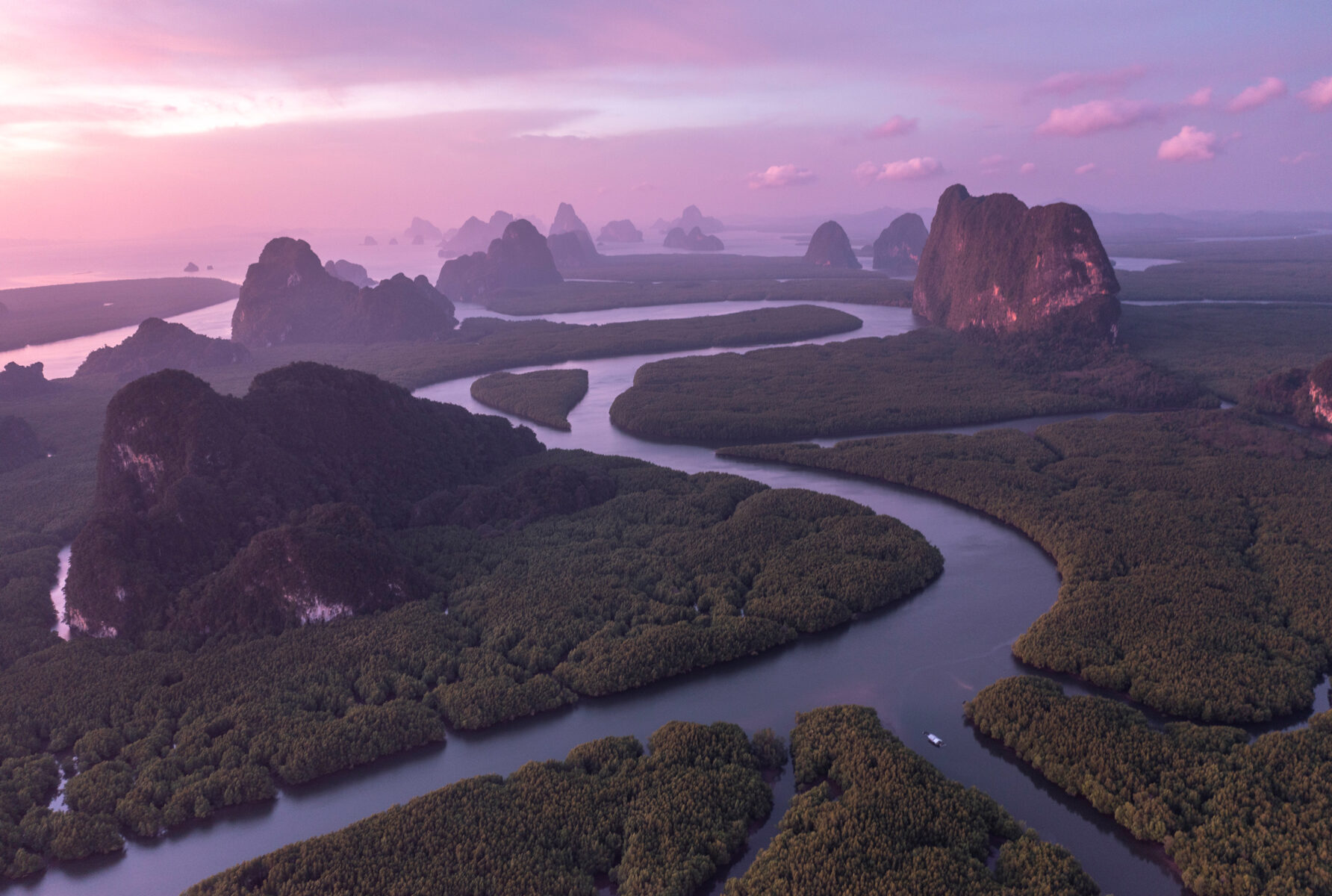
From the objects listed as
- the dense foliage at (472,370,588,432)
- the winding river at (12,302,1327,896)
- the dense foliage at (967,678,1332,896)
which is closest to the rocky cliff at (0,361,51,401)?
the dense foliage at (472,370,588,432)

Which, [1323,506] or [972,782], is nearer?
[972,782]

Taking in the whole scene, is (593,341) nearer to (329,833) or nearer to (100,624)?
(100,624)

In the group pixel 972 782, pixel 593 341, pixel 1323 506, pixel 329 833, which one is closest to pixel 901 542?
pixel 972 782

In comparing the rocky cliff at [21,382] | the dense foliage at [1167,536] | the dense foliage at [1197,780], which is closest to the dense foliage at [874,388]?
the dense foliage at [1167,536]

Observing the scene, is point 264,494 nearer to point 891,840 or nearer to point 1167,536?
point 891,840

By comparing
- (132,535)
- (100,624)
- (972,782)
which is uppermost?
(132,535)

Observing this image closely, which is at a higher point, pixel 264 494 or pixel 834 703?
pixel 264 494

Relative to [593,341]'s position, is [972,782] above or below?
below

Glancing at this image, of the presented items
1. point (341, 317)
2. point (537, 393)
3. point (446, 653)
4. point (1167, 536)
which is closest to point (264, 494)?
point (446, 653)
